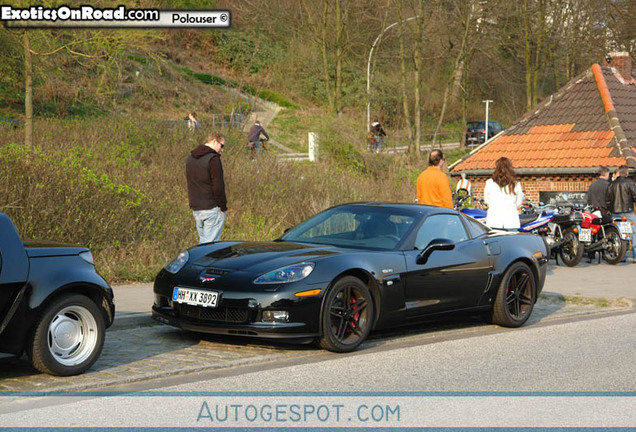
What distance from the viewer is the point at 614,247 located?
60.1 feet

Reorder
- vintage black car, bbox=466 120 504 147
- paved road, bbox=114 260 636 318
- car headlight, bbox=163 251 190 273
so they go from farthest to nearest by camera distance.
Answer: vintage black car, bbox=466 120 504 147 → paved road, bbox=114 260 636 318 → car headlight, bbox=163 251 190 273

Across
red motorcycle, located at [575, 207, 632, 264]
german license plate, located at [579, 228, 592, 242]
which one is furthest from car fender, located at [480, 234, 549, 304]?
red motorcycle, located at [575, 207, 632, 264]

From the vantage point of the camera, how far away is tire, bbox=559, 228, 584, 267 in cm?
1761

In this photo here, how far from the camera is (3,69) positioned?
2403cm

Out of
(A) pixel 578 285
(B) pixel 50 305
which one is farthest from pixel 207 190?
(A) pixel 578 285

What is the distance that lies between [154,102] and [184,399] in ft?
72.9

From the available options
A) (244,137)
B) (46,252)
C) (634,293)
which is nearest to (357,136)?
(244,137)

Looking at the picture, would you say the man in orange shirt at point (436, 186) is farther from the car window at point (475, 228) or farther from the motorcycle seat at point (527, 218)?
→ the motorcycle seat at point (527, 218)

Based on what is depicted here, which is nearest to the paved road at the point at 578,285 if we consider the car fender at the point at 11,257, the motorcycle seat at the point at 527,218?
the motorcycle seat at the point at 527,218

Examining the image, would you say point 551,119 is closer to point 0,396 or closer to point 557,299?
point 557,299

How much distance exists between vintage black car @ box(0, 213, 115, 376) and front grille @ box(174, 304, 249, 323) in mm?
1054

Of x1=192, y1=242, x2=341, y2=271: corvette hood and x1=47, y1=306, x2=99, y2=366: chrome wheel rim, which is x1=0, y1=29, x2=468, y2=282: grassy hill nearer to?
x1=192, y1=242, x2=341, y2=271: corvette hood

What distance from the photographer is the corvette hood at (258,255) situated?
822 cm

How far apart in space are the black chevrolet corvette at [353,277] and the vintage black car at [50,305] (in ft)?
3.97
